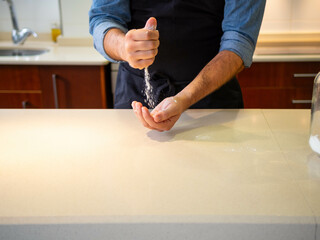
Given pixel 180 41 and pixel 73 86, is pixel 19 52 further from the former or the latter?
pixel 180 41

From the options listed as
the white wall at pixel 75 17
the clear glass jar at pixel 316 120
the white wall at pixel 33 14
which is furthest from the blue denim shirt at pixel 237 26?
the white wall at pixel 33 14

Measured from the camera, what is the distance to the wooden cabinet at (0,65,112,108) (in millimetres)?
2209

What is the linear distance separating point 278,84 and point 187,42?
1.24m

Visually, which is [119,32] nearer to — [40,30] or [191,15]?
[191,15]

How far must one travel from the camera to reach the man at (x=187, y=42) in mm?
1150

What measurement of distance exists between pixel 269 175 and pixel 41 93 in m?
1.83

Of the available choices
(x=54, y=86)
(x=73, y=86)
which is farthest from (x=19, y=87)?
(x=73, y=86)

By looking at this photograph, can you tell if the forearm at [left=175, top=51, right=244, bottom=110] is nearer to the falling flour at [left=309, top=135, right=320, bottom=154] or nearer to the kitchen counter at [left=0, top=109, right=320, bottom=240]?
the kitchen counter at [left=0, top=109, right=320, bottom=240]

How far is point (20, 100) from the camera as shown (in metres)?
2.29

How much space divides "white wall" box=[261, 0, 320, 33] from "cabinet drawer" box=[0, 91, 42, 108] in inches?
63.2

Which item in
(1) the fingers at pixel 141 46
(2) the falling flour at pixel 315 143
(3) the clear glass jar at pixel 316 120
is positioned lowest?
(2) the falling flour at pixel 315 143

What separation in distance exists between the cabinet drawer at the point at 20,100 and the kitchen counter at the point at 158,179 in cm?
130

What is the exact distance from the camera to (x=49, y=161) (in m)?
0.78

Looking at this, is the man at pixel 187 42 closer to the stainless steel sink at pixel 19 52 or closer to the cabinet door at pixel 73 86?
the cabinet door at pixel 73 86
